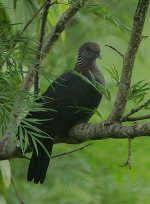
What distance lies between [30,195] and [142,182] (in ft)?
2.94

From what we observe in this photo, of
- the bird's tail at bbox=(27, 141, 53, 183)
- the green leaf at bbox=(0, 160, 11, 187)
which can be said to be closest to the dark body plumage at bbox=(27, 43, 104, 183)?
the bird's tail at bbox=(27, 141, 53, 183)

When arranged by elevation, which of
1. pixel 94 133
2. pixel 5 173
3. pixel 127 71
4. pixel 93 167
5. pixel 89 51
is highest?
pixel 89 51

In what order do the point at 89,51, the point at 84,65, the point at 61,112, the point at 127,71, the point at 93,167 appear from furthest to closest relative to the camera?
the point at 93,167 < the point at 89,51 < the point at 84,65 < the point at 61,112 < the point at 127,71

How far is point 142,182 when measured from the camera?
607 cm

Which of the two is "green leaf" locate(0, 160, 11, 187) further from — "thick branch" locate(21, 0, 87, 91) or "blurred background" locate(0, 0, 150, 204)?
"blurred background" locate(0, 0, 150, 204)

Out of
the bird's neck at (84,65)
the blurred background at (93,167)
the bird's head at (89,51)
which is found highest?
the bird's head at (89,51)

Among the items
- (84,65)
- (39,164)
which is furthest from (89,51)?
(39,164)

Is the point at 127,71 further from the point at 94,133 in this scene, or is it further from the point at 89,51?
the point at 89,51

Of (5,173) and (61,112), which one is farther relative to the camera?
(61,112)

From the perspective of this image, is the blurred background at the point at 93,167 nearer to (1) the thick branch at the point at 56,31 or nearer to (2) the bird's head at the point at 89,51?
(2) the bird's head at the point at 89,51

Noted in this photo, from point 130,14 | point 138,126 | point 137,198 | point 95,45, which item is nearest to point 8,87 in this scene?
point 138,126

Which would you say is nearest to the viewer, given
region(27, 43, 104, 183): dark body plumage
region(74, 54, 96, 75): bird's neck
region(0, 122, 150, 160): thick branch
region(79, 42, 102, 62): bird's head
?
region(0, 122, 150, 160): thick branch

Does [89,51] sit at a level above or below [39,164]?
above

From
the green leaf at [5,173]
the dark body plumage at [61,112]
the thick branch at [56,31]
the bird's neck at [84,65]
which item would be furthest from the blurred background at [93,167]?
the green leaf at [5,173]
